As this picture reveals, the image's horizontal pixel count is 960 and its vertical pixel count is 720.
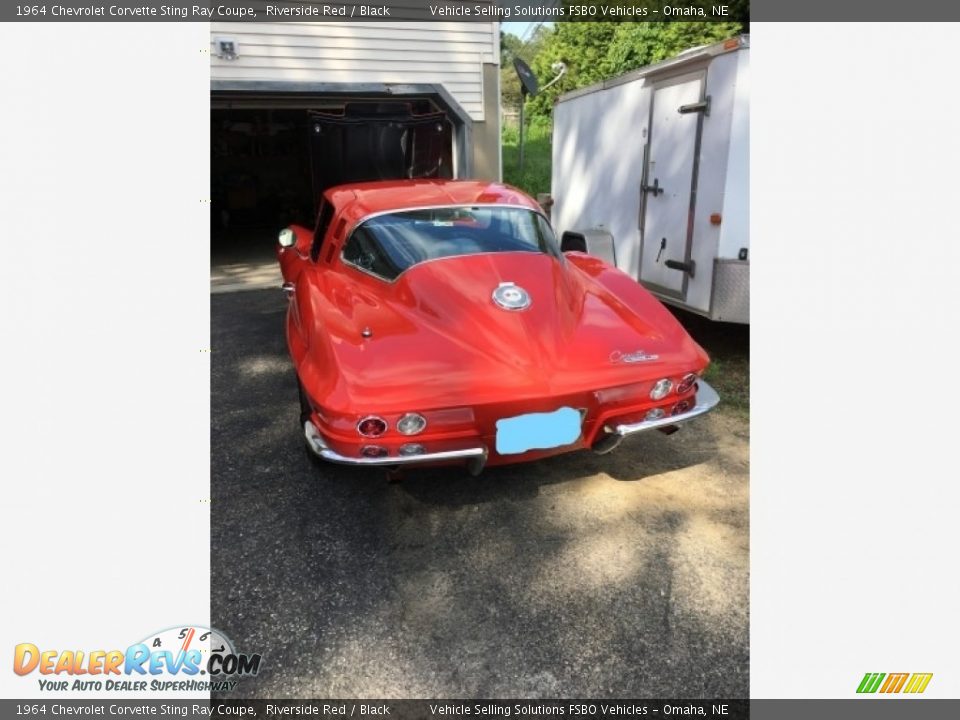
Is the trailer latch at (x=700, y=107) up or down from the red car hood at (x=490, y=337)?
up

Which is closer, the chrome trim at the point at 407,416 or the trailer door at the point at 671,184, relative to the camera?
the chrome trim at the point at 407,416

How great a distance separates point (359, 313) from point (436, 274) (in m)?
0.50

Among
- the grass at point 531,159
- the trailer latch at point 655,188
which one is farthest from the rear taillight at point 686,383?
the grass at point 531,159

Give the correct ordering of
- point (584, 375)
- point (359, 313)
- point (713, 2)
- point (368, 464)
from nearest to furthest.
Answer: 1. point (368, 464)
2. point (584, 375)
3. point (359, 313)
4. point (713, 2)

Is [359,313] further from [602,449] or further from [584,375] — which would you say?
[602,449]

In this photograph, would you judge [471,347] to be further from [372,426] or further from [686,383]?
[686,383]

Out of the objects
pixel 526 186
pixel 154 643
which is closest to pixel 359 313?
pixel 154 643

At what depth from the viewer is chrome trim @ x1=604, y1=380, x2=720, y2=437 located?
288cm

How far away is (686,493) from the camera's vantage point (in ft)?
10.9

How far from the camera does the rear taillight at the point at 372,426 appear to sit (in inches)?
100

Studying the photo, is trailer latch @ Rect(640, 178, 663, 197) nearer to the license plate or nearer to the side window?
the side window

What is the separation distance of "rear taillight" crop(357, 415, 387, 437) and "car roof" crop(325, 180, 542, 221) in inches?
71.3

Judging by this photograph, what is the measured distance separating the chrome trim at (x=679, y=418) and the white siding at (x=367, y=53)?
8.78 metres

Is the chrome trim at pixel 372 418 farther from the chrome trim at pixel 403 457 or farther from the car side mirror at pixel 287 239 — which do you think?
the car side mirror at pixel 287 239
